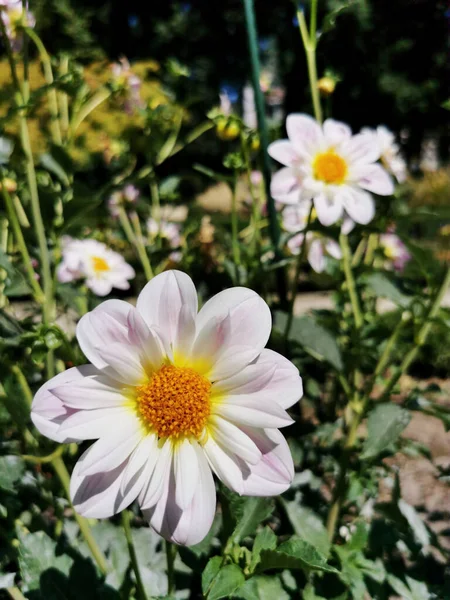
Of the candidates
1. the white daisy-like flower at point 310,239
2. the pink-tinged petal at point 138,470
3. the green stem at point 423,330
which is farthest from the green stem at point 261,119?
the pink-tinged petal at point 138,470

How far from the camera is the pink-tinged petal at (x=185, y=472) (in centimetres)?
43

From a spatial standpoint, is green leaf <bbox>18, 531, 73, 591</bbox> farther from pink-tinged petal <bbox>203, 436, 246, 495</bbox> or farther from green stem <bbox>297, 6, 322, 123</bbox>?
green stem <bbox>297, 6, 322, 123</bbox>

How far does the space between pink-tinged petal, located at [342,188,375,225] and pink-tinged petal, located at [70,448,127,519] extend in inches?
16.4

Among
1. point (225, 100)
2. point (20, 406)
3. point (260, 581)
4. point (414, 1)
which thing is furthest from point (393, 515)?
point (414, 1)

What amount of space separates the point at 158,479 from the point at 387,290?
0.55 metres

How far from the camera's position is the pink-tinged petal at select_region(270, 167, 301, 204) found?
0.70 meters

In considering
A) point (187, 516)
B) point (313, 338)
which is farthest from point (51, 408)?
point (313, 338)

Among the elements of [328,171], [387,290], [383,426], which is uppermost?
[328,171]

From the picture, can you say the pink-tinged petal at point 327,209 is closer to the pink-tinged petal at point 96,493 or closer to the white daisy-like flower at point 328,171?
the white daisy-like flower at point 328,171

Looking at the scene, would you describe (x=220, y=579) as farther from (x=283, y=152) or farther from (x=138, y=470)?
(x=283, y=152)

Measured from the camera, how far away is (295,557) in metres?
0.50

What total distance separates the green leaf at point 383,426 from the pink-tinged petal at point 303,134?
35 cm

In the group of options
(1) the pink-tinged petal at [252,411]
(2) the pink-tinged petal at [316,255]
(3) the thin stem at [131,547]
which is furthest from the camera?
(2) the pink-tinged petal at [316,255]

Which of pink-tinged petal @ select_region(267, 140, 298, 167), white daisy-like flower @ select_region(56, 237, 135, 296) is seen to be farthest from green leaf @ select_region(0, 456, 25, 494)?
pink-tinged petal @ select_region(267, 140, 298, 167)
